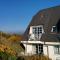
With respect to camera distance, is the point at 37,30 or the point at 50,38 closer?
the point at 50,38

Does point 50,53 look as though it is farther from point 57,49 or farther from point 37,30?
point 37,30

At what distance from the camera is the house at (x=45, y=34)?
29.0m

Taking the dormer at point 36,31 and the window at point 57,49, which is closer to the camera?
the window at point 57,49

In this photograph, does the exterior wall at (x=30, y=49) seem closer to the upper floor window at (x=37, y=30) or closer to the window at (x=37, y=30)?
the window at (x=37, y=30)

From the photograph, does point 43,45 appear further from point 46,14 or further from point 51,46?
point 46,14

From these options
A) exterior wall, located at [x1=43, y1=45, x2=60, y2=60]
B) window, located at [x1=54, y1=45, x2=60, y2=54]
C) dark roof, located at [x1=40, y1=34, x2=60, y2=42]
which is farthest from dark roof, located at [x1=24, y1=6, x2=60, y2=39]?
window, located at [x1=54, y1=45, x2=60, y2=54]

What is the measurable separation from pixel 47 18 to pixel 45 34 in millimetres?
3314

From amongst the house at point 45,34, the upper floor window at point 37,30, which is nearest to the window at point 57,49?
the house at point 45,34

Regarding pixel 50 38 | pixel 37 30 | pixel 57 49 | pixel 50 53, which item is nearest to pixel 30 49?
pixel 37 30

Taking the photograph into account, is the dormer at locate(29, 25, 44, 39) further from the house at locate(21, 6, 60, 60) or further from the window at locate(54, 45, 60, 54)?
the window at locate(54, 45, 60, 54)

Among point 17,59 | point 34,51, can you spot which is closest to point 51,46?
point 34,51

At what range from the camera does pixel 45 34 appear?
30828 mm

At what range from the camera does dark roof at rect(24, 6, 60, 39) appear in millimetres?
31688

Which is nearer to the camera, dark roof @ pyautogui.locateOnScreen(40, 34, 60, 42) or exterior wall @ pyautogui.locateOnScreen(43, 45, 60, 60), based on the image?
exterior wall @ pyautogui.locateOnScreen(43, 45, 60, 60)
